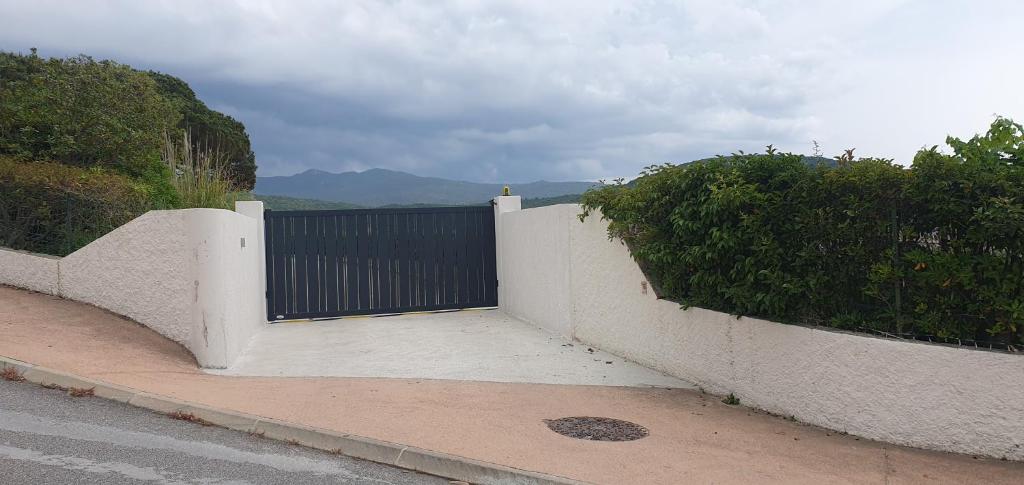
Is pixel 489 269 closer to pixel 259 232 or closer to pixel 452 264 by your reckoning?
pixel 452 264

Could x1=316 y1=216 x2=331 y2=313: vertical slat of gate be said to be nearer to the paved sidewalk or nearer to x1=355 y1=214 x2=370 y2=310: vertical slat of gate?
x1=355 y1=214 x2=370 y2=310: vertical slat of gate

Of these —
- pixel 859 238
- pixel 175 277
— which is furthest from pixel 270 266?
pixel 859 238

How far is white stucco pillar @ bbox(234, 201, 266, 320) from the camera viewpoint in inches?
506

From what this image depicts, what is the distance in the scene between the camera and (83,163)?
15188mm

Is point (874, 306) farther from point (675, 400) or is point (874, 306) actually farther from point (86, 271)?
point (86, 271)

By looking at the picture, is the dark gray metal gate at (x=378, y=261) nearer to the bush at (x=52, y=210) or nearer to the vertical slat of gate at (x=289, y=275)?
the vertical slat of gate at (x=289, y=275)

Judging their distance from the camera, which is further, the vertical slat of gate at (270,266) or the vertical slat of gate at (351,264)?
the vertical slat of gate at (351,264)

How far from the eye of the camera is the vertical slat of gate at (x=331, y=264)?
13469mm

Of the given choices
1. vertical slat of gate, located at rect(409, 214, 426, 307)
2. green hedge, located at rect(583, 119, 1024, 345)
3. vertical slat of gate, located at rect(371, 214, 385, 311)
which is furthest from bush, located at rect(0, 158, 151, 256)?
green hedge, located at rect(583, 119, 1024, 345)

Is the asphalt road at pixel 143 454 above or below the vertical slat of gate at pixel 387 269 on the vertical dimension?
below

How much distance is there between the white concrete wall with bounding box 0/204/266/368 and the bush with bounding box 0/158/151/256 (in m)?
0.49

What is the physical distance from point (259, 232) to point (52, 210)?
10.4 ft

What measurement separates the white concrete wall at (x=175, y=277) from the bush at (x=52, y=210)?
49cm

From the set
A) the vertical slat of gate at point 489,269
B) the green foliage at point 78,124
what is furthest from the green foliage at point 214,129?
the vertical slat of gate at point 489,269
